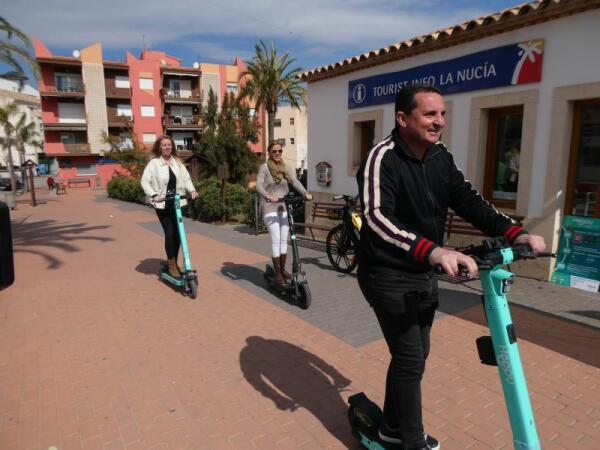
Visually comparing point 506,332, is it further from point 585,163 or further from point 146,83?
point 146,83

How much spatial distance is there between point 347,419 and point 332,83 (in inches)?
344

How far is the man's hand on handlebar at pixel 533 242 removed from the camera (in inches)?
72.1

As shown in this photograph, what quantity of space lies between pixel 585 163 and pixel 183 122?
49546 mm

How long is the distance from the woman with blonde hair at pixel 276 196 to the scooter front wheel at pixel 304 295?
448 millimetres

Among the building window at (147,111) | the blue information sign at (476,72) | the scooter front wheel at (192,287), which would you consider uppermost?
the building window at (147,111)

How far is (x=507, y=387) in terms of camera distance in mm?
1773

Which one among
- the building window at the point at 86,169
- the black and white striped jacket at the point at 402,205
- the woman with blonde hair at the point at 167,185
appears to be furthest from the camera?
the building window at the point at 86,169

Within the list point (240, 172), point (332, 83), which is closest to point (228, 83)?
point (240, 172)

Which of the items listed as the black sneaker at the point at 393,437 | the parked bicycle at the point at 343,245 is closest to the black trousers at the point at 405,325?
the black sneaker at the point at 393,437

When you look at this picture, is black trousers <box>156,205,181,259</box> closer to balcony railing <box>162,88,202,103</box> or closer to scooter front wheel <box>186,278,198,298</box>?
scooter front wheel <box>186,278,198,298</box>

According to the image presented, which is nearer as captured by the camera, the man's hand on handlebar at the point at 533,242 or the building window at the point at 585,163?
the man's hand on handlebar at the point at 533,242

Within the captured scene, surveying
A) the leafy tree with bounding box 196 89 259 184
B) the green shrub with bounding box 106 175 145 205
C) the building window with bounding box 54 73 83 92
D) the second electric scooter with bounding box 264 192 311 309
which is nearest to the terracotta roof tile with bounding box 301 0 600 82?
the second electric scooter with bounding box 264 192 311 309

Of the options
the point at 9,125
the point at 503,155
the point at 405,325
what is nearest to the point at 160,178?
the point at 405,325

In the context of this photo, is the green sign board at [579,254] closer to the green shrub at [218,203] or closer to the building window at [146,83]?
the green shrub at [218,203]
